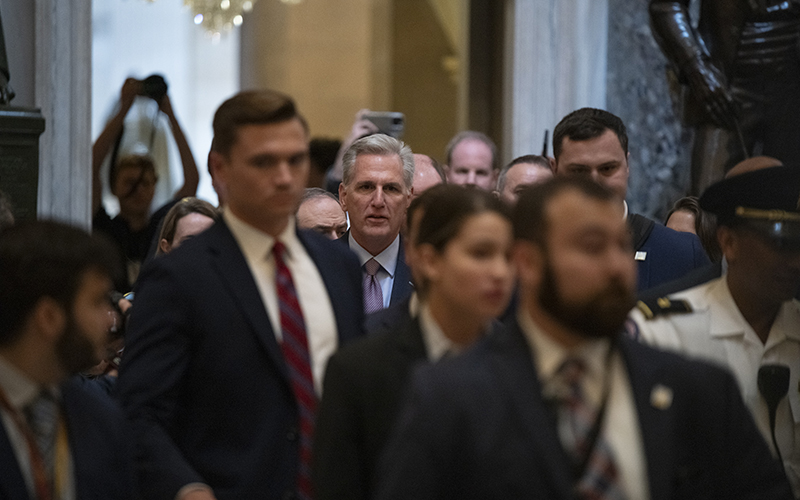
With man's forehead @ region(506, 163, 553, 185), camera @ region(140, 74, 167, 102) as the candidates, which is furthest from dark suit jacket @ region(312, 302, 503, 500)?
camera @ region(140, 74, 167, 102)

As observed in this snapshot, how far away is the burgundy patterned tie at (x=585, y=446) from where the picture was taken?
2.11 m

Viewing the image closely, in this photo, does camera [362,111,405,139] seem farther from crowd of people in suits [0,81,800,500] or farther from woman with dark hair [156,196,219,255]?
crowd of people in suits [0,81,800,500]

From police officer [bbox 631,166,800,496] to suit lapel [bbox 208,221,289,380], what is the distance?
3.38 ft

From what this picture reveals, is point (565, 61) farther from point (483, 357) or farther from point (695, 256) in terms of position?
point (483, 357)

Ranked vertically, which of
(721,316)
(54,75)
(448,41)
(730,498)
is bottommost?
(730,498)

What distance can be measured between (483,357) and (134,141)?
9.34 m

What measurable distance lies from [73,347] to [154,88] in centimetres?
464

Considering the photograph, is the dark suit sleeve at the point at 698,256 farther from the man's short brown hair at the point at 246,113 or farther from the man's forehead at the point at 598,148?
the man's short brown hair at the point at 246,113

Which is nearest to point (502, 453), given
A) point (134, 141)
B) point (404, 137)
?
point (134, 141)

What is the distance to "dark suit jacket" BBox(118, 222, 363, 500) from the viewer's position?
8.77 feet

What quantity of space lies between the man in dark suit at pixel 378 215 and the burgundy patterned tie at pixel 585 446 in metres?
2.28

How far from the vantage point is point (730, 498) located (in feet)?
7.48

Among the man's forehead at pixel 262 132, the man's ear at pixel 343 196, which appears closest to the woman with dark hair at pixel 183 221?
the man's ear at pixel 343 196

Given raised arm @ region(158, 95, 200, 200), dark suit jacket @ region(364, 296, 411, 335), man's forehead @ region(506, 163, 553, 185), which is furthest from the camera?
raised arm @ region(158, 95, 200, 200)
